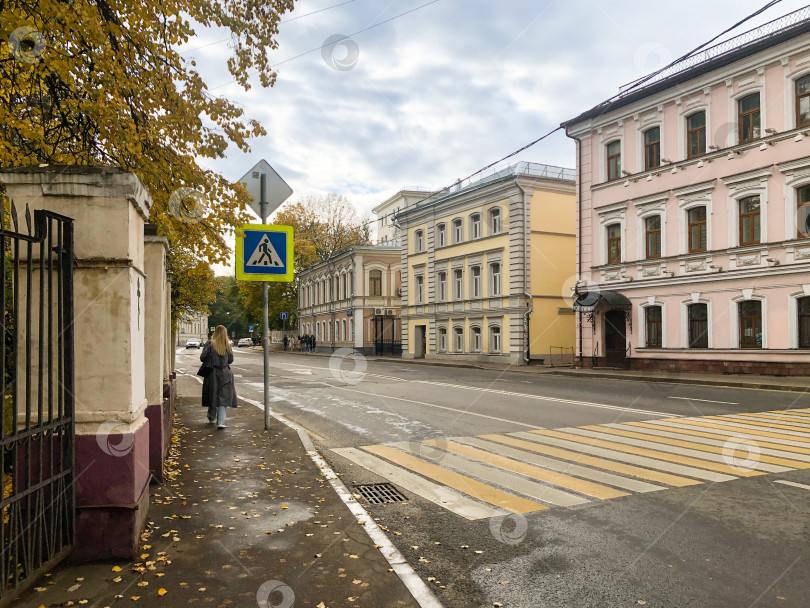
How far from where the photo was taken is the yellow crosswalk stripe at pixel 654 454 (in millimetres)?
7009

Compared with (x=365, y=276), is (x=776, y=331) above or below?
below

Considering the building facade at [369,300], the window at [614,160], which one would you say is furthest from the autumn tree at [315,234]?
the window at [614,160]

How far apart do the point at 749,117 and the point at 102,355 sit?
964 inches

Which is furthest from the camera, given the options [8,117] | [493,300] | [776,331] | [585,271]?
[493,300]

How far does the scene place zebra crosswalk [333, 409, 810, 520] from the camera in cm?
621

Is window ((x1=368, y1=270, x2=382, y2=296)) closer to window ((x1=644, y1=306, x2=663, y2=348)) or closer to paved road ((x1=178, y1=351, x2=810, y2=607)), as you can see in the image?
window ((x1=644, y1=306, x2=663, y2=348))

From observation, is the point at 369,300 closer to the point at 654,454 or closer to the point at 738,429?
the point at 738,429

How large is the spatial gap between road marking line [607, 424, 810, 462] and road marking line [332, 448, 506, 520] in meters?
4.38

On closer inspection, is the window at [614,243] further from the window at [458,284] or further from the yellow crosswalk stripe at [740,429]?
the yellow crosswalk stripe at [740,429]

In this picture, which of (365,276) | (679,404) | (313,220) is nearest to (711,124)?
(679,404)

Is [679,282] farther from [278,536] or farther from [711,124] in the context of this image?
[278,536]

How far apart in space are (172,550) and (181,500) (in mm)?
1331

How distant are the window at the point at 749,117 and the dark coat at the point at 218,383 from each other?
20649mm

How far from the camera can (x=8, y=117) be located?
6.59 m
